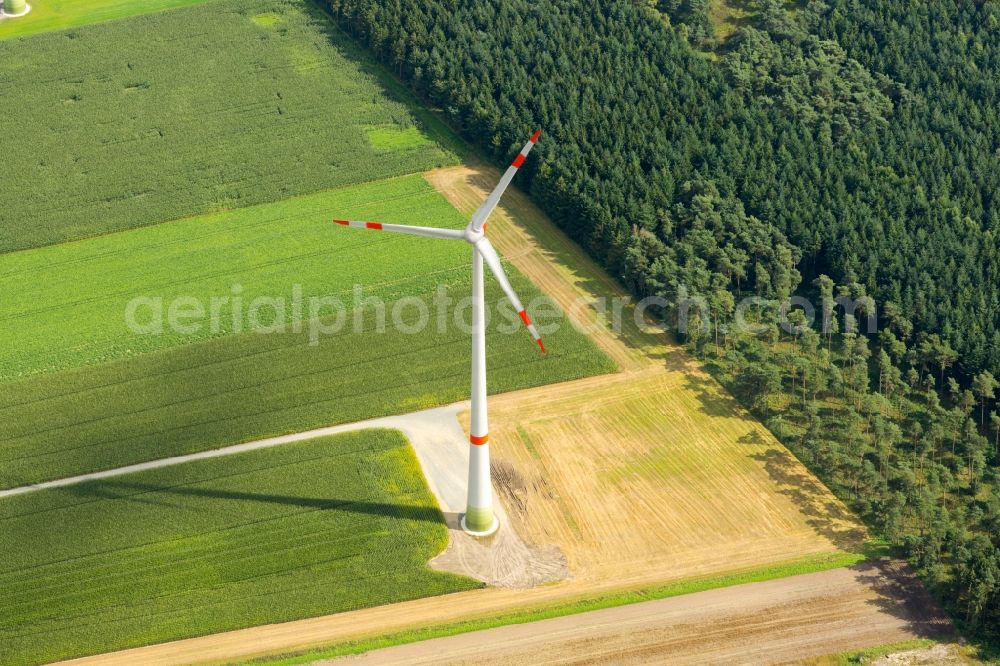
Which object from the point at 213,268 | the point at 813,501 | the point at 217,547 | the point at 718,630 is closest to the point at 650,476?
the point at 813,501

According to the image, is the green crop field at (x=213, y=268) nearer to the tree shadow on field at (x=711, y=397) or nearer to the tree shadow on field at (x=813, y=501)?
the tree shadow on field at (x=711, y=397)

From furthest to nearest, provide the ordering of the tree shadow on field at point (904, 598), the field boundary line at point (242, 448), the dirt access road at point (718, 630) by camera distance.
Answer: the field boundary line at point (242, 448) < the tree shadow on field at point (904, 598) < the dirt access road at point (718, 630)

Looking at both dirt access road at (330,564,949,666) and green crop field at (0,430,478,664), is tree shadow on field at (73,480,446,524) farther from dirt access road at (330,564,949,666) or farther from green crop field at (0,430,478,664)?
dirt access road at (330,564,949,666)

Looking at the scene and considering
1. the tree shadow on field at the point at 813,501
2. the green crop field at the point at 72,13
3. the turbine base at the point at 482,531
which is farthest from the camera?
the green crop field at the point at 72,13

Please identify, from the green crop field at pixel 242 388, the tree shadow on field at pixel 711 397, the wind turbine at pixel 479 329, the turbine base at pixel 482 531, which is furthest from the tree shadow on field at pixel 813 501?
the wind turbine at pixel 479 329

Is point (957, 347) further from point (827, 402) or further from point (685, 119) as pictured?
point (685, 119)

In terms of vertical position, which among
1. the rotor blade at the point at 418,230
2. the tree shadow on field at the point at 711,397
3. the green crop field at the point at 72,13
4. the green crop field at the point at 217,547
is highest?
the rotor blade at the point at 418,230
